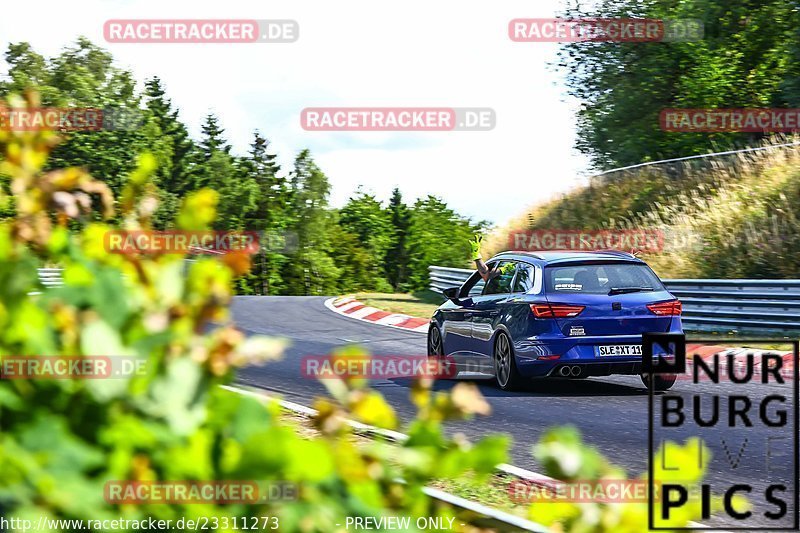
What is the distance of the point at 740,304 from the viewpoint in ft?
59.7

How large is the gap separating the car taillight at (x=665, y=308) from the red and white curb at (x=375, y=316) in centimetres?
948

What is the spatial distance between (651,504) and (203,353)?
964mm

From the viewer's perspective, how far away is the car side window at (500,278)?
12758 millimetres

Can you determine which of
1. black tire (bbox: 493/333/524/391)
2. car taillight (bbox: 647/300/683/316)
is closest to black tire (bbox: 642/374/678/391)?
car taillight (bbox: 647/300/683/316)

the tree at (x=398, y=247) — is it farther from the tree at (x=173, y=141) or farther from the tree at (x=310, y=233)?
the tree at (x=173, y=141)

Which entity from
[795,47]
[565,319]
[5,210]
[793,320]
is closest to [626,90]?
[795,47]

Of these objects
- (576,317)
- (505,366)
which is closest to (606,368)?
(576,317)

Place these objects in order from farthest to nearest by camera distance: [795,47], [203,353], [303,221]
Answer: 1. [303,221]
2. [795,47]
3. [203,353]

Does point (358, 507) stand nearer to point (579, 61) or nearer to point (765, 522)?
point (765, 522)

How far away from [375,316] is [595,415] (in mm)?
14997

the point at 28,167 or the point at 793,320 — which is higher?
the point at 28,167

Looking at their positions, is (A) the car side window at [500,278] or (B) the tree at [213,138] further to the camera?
(B) the tree at [213,138]

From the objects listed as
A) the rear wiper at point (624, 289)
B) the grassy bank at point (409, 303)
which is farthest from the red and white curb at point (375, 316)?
the rear wiper at point (624, 289)

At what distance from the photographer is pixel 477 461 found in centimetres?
190
